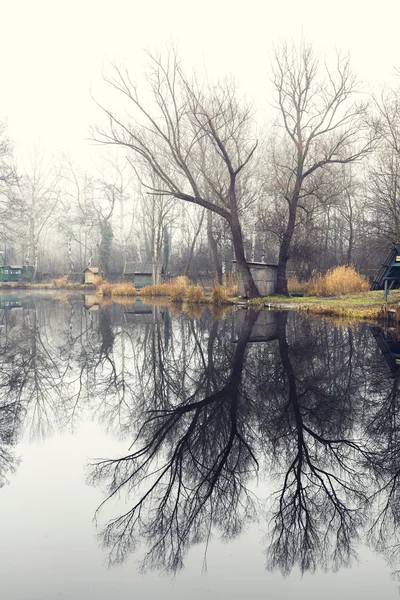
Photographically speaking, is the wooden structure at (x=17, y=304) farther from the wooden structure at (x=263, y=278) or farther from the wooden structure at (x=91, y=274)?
the wooden structure at (x=91, y=274)

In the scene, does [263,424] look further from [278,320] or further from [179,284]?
[179,284]

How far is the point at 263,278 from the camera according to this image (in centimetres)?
2570

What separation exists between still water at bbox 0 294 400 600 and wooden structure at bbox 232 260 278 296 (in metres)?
16.6

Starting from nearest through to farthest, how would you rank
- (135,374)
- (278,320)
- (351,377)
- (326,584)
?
(326,584) < (351,377) < (135,374) < (278,320)

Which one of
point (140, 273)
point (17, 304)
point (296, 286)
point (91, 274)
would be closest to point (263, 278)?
point (296, 286)

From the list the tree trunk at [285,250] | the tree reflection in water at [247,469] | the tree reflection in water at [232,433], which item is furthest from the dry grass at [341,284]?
the tree reflection in water at [247,469]

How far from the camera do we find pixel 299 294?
27422 millimetres

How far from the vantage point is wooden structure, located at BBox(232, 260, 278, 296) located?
25.2 m

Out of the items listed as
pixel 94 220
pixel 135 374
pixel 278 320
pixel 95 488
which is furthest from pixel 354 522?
pixel 94 220

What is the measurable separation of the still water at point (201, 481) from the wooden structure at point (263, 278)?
1659 centimetres

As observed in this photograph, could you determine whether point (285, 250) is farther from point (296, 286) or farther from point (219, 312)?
point (219, 312)

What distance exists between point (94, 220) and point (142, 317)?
124 ft

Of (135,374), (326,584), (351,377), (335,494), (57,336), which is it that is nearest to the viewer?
(326,584)

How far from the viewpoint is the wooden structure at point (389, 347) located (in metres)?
8.46
